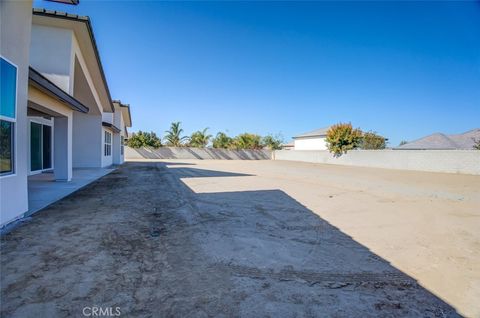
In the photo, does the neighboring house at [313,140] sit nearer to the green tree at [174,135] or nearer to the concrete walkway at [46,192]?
the green tree at [174,135]

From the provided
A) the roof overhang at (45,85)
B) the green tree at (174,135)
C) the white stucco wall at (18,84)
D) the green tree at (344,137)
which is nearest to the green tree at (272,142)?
the green tree at (174,135)

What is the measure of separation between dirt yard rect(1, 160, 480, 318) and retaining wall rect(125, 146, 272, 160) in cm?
3205

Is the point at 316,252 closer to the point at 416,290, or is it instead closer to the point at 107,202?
the point at 416,290

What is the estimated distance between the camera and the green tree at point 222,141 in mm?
42812

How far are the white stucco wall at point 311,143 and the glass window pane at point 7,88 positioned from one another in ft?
129

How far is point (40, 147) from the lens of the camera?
12539 millimetres

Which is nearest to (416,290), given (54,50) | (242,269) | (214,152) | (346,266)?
(346,266)

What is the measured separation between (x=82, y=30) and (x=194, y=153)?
31.0m

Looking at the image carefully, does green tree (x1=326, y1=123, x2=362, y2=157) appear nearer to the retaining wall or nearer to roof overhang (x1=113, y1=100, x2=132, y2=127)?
the retaining wall

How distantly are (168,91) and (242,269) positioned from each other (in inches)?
1099

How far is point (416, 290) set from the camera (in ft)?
9.10

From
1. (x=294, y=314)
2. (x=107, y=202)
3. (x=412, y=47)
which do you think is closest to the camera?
(x=294, y=314)

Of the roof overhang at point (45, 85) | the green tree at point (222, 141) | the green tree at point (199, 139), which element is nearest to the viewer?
the roof overhang at point (45, 85)

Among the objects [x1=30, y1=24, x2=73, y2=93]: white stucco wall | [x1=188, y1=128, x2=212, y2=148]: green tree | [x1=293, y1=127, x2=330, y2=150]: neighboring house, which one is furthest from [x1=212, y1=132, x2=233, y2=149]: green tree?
[x1=30, y1=24, x2=73, y2=93]: white stucco wall
